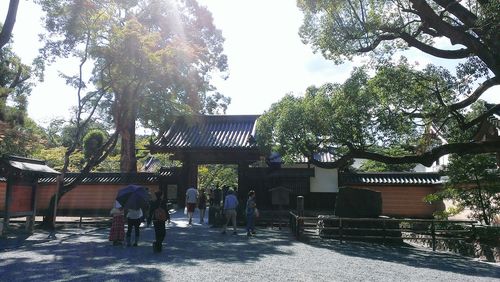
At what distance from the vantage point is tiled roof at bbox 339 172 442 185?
2190 centimetres

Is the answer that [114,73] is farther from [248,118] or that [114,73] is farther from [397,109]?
[397,109]

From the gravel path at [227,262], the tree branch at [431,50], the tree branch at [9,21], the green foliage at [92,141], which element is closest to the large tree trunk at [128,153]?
the green foliage at [92,141]

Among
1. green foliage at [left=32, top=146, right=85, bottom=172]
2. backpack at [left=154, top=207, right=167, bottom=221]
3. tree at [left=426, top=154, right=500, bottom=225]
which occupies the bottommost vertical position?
backpack at [left=154, top=207, right=167, bottom=221]

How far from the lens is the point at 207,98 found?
99.2 ft

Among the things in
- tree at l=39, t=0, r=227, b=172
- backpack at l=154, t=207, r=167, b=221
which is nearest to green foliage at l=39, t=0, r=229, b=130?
tree at l=39, t=0, r=227, b=172

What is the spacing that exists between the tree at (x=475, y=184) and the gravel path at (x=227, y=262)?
8.88ft

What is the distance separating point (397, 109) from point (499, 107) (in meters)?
2.63

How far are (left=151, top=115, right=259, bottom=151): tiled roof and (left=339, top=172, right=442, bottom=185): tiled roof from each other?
20.5 ft

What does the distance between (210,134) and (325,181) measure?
6979 millimetres

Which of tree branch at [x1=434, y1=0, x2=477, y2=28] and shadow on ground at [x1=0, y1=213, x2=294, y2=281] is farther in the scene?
tree branch at [x1=434, y1=0, x2=477, y2=28]

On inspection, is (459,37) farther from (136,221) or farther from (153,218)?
(136,221)

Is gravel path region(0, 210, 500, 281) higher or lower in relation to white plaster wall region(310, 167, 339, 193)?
lower

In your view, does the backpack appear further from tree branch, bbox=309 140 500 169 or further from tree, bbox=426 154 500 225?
tree, bbox=426 154 500 225

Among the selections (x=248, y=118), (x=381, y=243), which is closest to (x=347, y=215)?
(x=381, y=243)
